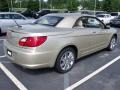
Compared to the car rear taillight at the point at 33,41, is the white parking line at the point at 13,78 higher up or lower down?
lower down

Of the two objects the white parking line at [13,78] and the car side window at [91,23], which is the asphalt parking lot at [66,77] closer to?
the white parking line at [13,78]

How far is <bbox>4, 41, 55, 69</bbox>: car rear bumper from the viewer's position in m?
4.52

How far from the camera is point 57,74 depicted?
522cm

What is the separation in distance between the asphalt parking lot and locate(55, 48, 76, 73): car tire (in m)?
0.14

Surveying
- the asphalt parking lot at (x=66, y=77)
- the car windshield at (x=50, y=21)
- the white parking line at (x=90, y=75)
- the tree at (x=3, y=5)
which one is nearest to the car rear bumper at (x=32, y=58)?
the asphalt parking lot at (x=66, y=77)

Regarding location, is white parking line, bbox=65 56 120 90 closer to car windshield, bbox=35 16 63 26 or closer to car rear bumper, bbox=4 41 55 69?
car rear bumper, bbox=4 41 55 69

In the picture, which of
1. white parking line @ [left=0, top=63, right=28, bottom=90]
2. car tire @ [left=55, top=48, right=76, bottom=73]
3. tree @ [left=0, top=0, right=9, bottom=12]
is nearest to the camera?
white parking line @ [left=0, top=63, right=28, bottom=90]

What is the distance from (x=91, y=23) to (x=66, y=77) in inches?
88.8

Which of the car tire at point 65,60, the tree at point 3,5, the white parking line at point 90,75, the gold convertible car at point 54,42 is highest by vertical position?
the tree at point 3,5

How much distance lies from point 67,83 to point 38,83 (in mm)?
669

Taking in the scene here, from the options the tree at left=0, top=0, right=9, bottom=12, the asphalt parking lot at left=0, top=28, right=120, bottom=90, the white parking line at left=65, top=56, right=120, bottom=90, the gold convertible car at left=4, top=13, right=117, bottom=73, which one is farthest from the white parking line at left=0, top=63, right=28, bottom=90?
the tree at left=0, top=0, right=9, bottom=12

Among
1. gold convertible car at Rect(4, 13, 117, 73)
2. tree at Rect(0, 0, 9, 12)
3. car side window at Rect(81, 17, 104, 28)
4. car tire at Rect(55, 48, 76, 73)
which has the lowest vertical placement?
car tire at Rect(55, 48, 76, 73)

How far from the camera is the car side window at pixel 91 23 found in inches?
240

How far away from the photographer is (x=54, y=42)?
4750mm
